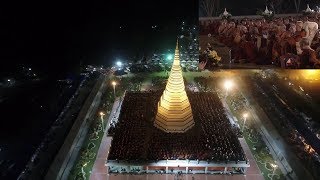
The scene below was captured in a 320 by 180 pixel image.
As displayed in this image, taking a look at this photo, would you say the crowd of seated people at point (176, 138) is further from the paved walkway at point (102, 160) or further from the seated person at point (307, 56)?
the seated person at point (307, 56)

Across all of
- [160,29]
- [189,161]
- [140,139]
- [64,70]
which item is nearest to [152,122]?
[140,139]

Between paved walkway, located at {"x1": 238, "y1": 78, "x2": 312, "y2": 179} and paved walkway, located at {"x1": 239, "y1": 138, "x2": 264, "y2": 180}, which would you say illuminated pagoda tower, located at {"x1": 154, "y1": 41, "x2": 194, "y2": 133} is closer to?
paved walkway, located at {"x1": 239, "y1": 138, "x2": 264, "y2": 180}

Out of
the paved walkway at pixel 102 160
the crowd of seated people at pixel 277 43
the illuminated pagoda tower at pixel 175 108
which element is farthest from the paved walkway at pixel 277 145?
the paved walkway at pixel 102 160

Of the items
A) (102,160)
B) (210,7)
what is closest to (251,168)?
(102,160)

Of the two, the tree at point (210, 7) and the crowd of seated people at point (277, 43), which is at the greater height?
the tree at point (210, 7)

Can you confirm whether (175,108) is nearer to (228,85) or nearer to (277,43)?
(228,85)
